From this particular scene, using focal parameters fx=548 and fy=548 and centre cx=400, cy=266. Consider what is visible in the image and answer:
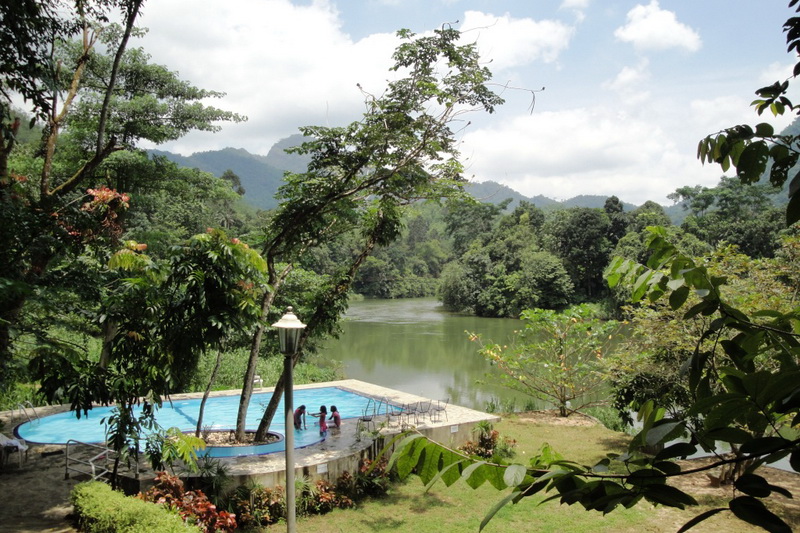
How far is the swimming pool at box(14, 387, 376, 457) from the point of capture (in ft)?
31.2

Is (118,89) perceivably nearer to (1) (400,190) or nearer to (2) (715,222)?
(1) (400,190)

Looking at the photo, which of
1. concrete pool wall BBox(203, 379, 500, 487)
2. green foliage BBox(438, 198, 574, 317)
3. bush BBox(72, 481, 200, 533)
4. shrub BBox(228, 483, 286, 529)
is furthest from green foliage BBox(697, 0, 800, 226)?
green foliage BBox(438, 198, 574, 317)

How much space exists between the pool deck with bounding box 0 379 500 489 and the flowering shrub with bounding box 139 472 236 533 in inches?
A: 25.1

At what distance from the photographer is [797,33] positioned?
1.02 metres

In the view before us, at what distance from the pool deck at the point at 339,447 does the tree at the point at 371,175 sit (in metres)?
0.85

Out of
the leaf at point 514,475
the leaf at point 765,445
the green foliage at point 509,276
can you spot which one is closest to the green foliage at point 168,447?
the leaf at point 514,475

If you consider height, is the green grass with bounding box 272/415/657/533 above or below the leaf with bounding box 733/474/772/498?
below

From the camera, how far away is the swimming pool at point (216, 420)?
952 cm

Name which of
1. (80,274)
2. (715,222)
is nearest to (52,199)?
(80,274)

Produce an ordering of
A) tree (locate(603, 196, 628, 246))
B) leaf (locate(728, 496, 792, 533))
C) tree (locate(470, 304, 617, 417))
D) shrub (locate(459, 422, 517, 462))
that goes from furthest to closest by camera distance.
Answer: tree (locate(603, 196, 628, 246)) → tree (locate(470, 304, 617, 417)) → shrub (locate(459, 422, 517, 462)) → leaf (locate(728, 496, 792, 533))

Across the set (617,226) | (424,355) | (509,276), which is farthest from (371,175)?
(617,226)

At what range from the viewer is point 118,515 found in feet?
16.3

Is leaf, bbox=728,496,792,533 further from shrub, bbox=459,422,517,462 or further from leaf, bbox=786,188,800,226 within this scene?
shrub, bbox=459,422,517,462

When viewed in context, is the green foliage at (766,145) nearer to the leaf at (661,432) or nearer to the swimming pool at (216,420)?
the leaf at (661,432)
